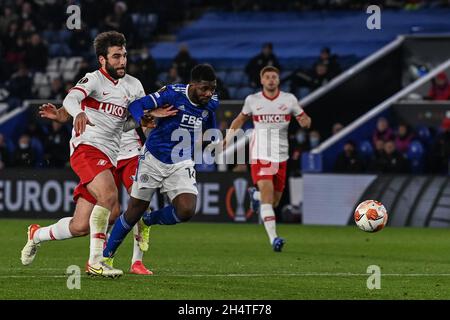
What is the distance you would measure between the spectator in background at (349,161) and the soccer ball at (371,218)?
27.1 feet

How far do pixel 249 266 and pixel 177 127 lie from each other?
7.03ft

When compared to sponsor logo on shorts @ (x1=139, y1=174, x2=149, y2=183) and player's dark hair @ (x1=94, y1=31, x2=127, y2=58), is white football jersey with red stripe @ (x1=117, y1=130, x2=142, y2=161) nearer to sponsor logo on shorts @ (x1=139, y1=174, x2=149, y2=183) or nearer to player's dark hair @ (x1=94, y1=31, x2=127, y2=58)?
sponsor logo on shorts @ (x1=139, y1=174, x2=149, y2=183)

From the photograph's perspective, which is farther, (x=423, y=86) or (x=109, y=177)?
(x=423, y=86)

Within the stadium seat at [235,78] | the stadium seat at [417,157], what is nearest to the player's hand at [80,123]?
the stadium seat at [417,157]

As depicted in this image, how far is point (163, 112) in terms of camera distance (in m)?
11.5

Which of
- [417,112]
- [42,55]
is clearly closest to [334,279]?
[417,112]

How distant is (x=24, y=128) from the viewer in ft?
88.4

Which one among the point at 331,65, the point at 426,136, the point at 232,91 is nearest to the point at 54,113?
the point at 426,136

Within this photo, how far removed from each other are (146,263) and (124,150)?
1282mm

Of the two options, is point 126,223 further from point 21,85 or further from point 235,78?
point 21,85

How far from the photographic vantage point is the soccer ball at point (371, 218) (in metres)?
13.7
